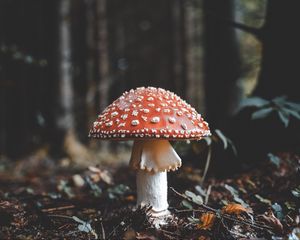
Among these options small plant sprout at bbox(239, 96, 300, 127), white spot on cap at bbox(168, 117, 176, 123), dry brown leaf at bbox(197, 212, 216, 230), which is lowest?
dry brown leaf at bbox(197, 212, 216, 230)

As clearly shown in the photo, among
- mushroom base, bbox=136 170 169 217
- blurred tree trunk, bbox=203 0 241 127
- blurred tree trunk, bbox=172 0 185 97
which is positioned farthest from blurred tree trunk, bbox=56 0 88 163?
mushroom base, bbox=136 170 169 217

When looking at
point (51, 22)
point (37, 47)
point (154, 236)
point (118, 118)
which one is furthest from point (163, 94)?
point (37, 47)

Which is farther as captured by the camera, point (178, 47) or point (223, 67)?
point (178, 47)

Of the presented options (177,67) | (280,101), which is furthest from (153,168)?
(177,67)

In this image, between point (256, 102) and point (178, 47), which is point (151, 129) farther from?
point (178, 47)

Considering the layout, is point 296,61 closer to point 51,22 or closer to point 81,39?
point 51,22

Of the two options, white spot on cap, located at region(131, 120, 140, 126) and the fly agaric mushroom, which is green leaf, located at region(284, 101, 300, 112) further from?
white spot on cap, located at region(131, 120, 140, 126)
